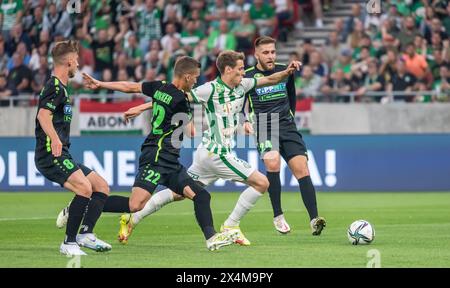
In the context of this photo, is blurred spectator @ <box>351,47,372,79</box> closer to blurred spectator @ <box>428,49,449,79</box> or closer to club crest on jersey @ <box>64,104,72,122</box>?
blurred spectator @ <box>428,49,449,79</box>

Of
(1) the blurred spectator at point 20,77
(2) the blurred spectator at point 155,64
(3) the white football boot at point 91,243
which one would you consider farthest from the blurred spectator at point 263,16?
(3) the white football boot at point 91,243

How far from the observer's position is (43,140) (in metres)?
11.6

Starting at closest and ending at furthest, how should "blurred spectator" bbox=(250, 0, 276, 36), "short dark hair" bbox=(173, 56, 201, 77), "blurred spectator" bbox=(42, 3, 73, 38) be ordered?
"short dark hair" bbox=(173, 56, 201, 77), "blurred spectator" bbox=(250, 0, 276, 36), "blurred spectator" bbox=(42, 3, 73, 38)

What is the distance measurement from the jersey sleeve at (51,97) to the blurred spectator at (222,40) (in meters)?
13.6

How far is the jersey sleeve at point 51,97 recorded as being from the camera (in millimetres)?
11391

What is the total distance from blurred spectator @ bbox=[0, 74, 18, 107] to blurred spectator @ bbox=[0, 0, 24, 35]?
1490mm

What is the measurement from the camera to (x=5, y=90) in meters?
25.5

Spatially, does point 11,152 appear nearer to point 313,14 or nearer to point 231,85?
point 313,14

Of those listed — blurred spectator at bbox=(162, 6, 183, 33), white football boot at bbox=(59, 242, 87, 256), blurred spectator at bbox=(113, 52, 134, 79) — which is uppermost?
blurred spectator at bbox=(162, 6, 183, 33)

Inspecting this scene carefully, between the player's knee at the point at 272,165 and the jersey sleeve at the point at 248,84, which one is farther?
the player's knee at the point at 272,165

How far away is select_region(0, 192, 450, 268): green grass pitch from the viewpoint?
10.7 meters

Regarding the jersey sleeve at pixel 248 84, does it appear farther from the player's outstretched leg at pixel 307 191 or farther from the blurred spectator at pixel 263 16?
the blurred spectator at pixel 263 16

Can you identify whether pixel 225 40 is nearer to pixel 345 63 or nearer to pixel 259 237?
pixel 345 63

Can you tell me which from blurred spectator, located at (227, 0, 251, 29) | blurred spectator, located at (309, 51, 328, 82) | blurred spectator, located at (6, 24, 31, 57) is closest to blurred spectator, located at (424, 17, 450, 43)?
blurred spectator, located at (309, 51, 328, 82)
